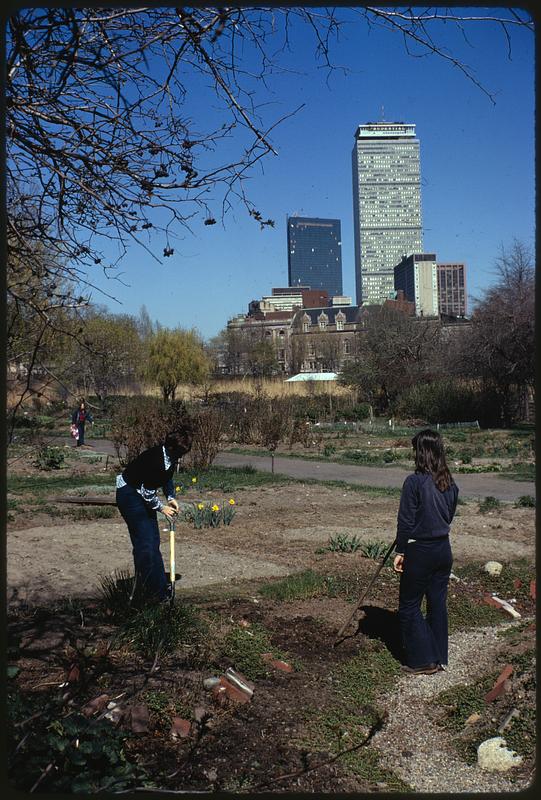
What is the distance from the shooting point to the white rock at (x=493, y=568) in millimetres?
8055

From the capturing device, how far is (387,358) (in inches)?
1651

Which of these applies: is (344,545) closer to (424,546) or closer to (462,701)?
(424,546)

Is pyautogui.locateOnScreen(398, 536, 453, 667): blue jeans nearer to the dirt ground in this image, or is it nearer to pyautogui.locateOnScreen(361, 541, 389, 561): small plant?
the dirt ground

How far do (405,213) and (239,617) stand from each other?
190 m

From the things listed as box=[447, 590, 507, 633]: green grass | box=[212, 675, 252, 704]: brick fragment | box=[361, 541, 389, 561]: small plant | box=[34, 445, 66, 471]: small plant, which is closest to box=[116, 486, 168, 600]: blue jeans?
box=[212, 675, 252, 704]: brick fragment

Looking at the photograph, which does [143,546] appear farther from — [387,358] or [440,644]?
[387,358]

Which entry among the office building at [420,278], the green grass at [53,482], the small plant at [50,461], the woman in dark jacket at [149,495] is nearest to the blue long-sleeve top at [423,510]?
the woman in dark jacket at [149,495]

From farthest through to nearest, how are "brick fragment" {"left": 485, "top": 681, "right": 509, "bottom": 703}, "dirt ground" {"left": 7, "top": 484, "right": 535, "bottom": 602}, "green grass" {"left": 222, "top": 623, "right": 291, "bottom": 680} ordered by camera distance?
1. "dirt ground" {"left": 7, "top": 484, "right": 535, "bottom": 602}
2. "green grass" {"left": 222, "top": 623, "right": 291, "bottom": 680}
3. "brick fragment" {"left": 485, "top": 681, "right": 509, "bottom": 703}

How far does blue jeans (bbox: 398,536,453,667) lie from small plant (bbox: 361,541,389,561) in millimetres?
3162

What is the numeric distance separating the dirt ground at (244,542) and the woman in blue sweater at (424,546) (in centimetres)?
281

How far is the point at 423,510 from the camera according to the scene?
5258mm

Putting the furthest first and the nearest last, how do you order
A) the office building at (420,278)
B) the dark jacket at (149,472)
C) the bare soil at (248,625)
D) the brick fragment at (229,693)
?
the office building at (420,278)
the dark jacket at (149,472)
the brick fragment at (229,693)
the bare soil at (248,625)

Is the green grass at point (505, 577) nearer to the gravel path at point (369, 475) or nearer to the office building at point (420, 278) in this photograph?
the gravel path at point (369, 475)

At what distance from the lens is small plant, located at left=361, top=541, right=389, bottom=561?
872 centimetres
